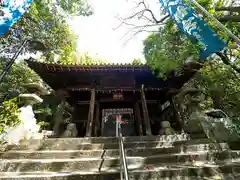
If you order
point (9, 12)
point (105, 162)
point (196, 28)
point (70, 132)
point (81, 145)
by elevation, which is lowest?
point (105, 162)

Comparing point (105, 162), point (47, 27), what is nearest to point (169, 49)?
point (105, 162)

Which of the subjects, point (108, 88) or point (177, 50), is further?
point (108, 88)

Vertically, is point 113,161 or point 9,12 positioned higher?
point 9,12

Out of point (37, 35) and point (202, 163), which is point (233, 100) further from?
point (37, 35)

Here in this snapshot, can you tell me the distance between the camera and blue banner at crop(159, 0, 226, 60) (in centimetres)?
348

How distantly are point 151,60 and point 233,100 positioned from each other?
7210 millimetres

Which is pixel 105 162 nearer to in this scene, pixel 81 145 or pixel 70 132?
pixel 81 145

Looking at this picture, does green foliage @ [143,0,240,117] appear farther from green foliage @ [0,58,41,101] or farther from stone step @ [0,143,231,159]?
green foliage @ [0,58,41,101]

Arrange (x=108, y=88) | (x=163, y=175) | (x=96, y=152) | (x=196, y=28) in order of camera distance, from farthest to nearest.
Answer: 1. (x=108, y=88)
2. (x=96, y=152)
3. (x=196, y=28)
4. (x=163, y=175)

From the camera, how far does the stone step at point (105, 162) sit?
3.32m

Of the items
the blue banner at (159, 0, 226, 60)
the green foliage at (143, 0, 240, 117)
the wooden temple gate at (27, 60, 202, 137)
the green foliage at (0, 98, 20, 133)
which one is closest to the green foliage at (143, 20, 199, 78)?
the green foliage at (143, 0, 240, 117)

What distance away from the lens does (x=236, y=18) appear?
422 cm

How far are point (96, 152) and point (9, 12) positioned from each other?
16.0 ft

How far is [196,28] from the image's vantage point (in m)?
3.76
